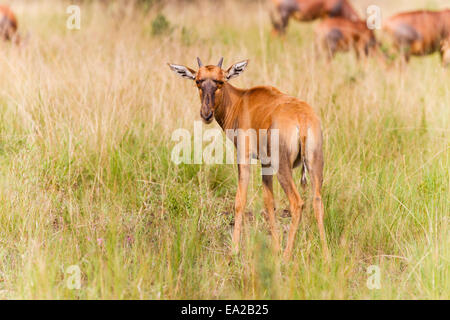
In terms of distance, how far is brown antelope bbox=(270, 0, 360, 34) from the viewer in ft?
46.3

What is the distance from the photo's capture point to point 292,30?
13.9 metres

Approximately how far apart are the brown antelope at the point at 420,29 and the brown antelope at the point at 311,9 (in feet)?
9.35

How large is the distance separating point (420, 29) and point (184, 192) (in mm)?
7432

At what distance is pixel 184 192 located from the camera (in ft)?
17.6

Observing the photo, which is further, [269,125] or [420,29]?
[420,29]

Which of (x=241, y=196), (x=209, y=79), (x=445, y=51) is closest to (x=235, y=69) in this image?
(x=209, y=79)

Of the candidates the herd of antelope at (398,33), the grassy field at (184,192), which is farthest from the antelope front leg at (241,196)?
the herd of antelope at (398,33)

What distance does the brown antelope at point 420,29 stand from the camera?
11039 mm

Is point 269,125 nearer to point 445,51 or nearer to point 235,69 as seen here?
point 235,69

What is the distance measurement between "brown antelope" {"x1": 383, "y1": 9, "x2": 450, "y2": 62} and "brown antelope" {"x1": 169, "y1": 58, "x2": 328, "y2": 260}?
662 cm

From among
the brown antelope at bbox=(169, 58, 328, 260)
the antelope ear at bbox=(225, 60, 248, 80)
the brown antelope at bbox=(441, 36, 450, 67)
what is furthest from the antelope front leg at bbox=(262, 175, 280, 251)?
the brown antelope at bbox=(441, 36, 450, 67)

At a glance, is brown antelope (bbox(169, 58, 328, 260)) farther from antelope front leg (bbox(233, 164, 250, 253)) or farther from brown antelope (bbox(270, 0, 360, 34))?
brown antelope (bbox(270, 0, 360, 34))
